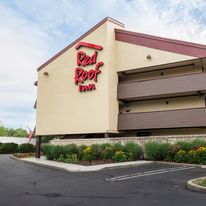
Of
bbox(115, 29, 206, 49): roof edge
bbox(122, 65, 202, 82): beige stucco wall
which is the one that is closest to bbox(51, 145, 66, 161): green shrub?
bbox(122, 65, 202, 82): beige stucco wall

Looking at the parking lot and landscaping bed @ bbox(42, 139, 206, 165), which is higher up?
landscaping bed @ bbox(42, 139, 206, 165)

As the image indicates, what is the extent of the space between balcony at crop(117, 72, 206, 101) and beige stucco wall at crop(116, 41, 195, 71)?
1.49 meters

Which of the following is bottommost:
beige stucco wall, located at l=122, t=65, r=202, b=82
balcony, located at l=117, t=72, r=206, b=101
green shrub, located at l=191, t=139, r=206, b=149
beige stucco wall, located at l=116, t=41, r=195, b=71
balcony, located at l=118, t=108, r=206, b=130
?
green shrub, located at l=191, t=139, r=206, b=149

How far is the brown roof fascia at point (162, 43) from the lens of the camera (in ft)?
81.6

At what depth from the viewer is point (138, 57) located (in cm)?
2780

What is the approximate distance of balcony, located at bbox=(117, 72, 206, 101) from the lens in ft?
82.6

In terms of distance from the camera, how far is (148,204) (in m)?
8.00

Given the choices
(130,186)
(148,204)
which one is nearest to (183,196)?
(148,204)

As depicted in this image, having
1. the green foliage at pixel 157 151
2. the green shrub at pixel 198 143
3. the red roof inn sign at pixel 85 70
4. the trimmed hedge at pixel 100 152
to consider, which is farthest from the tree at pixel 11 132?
the green shrub at pixel 198 143

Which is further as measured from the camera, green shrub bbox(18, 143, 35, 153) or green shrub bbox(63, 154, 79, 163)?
green shrub bbox(18, 143, 35, 153)

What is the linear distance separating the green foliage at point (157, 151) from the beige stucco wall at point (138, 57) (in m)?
8.04

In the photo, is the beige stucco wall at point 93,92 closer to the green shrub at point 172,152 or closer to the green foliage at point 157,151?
the green foliage at point 157,151

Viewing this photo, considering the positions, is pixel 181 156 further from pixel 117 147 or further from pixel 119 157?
pixel 117 147

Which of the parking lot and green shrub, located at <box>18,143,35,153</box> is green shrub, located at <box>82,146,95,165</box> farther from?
green shrub, located at <box>18,143,35,153</box>
